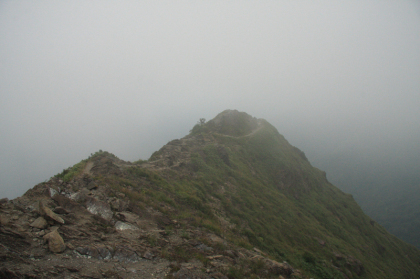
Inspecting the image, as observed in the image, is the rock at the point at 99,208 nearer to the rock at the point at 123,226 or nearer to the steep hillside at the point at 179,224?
the steep hillside at the point at 179,224

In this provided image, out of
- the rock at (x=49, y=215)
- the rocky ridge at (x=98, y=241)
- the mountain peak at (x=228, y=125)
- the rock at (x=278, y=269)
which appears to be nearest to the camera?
the rocky ridge at (x=98, y=241)

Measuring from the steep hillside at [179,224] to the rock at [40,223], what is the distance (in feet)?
0.32

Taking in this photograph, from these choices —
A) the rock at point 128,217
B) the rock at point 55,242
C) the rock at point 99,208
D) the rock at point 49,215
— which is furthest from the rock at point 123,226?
the rock at point 55,242

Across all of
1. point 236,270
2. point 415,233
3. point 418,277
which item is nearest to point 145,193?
point 236,270

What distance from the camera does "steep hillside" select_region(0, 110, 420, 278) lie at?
818 centimetres

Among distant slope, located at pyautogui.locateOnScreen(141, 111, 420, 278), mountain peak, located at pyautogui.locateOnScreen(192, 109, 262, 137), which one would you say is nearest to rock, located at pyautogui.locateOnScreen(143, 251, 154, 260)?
distant slope, located at pyautogui.locateOnScreen(141, 111, 420, 278)

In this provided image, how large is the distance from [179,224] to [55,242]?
738cm

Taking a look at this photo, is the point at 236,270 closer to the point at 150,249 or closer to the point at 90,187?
the point at 150,249

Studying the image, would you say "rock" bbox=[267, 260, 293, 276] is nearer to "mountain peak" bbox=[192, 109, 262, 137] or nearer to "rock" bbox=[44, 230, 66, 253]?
"rock" bbox=[44, 230, 66, 253]

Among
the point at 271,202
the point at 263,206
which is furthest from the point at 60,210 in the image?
the point at 271,202

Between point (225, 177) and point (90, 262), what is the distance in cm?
2312

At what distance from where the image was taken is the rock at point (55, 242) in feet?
24.8

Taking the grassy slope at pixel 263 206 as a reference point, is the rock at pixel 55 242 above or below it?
above

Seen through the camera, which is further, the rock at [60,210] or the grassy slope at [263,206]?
the grassy slope at [263,206]
